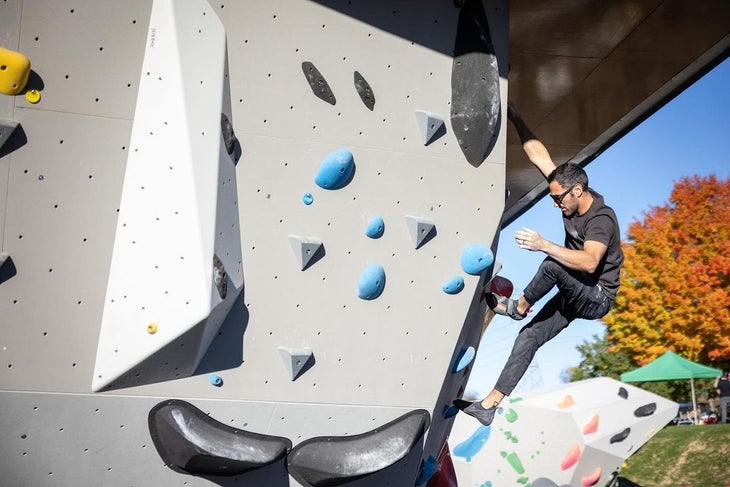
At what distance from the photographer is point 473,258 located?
475 centimetres

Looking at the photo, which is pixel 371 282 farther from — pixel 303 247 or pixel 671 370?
pixel 671 370

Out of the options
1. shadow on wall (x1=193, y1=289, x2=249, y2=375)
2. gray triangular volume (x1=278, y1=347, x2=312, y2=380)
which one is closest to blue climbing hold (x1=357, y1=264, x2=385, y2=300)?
gray triangular volume (x1=278, y1=347, x2=312, y2=380)

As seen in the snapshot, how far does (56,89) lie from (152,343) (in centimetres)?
141

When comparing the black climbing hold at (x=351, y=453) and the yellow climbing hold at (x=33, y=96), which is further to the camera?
the black climbing hold at (x=351, y=453)

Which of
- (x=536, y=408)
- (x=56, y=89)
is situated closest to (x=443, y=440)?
(x=56, y=89)

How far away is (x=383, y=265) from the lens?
4543 mm

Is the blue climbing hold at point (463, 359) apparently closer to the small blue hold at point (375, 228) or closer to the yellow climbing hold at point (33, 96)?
the small blue hold at point (375, 228)

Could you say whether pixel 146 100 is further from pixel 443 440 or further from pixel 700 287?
pixel 700 287

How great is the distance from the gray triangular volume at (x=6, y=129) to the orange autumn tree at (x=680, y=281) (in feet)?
70.4

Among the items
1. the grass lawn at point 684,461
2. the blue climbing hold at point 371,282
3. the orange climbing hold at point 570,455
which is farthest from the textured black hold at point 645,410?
the blue climbing hold at point 371,282

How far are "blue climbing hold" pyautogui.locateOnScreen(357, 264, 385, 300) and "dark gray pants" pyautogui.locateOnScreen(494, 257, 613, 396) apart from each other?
Result: 124 cm

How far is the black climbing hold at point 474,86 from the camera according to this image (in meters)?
4.75

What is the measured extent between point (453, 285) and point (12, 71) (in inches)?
110

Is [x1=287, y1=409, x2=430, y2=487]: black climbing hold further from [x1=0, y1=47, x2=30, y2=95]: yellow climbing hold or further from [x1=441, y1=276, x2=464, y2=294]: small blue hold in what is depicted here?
[x1=0, y1=47, x2=30, y2=95]: yellow climbing hold
